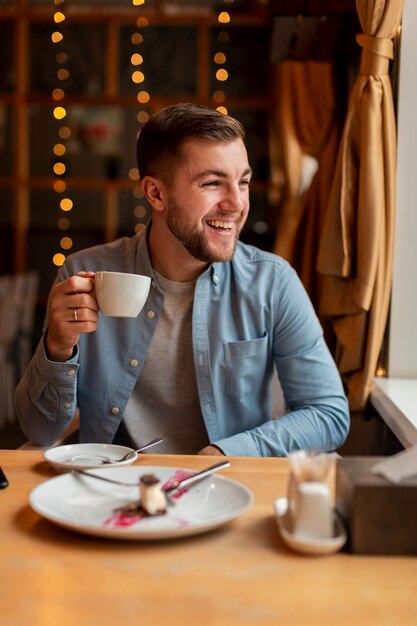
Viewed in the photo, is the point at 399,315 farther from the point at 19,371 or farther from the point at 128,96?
the point at 128,96

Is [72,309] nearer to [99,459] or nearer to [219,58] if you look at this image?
[99,459]

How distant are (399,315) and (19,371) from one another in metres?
3.59

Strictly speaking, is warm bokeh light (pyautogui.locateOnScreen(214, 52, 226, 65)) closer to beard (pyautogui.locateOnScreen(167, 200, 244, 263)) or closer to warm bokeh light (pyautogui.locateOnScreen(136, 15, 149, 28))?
warm bokeh light (pyautogui.locateOnScreen(136, 15, 149, 28))

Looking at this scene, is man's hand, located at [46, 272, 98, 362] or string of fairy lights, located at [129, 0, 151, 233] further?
string of fairy lights, located at [129, 0, 151, 233]

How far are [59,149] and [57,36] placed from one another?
2.77 ft

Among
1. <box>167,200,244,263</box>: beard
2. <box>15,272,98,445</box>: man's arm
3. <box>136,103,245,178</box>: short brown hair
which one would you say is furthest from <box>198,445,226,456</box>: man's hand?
<box>136,103,245,178</box>: short brown hair

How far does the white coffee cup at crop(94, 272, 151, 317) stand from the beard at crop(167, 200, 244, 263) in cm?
43

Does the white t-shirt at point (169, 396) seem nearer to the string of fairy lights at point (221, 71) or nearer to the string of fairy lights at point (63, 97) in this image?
the string of fairy lights at point (63, 97)

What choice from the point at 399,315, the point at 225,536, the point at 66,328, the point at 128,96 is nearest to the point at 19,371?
the point at 128,96

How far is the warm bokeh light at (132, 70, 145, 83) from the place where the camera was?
256 inches

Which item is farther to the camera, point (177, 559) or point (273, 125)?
point (273, 125)

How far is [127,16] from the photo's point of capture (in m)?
6.43

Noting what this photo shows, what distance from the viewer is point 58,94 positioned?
6547 mm

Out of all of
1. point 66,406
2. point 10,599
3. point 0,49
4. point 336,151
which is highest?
point 0,49
